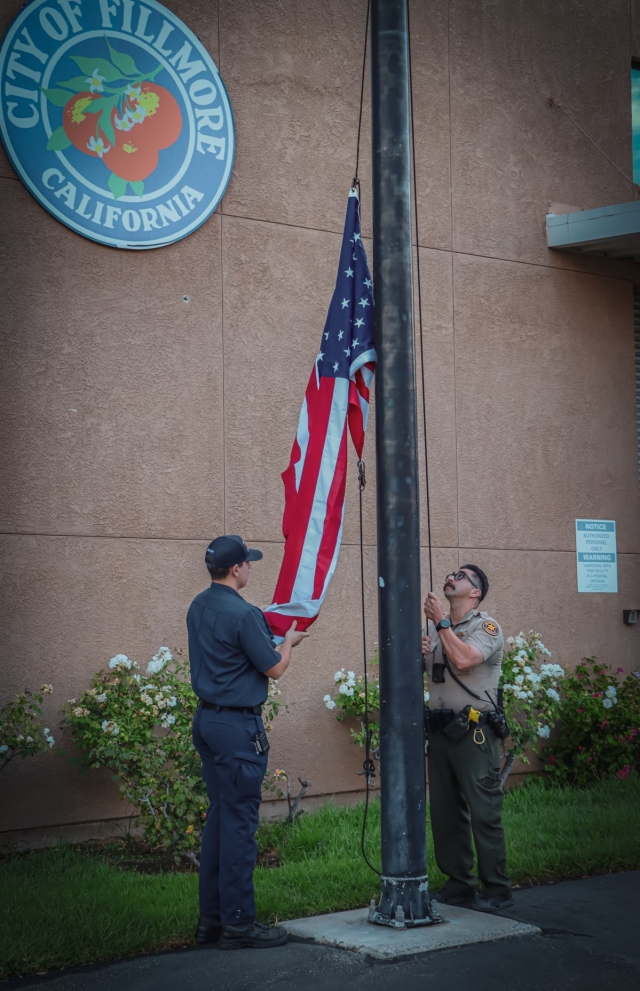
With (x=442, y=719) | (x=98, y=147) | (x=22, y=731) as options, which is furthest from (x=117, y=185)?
(x=442, y=719)

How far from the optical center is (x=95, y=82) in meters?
7.85

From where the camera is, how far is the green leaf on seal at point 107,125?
7867mm

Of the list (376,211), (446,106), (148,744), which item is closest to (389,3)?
(376,211)

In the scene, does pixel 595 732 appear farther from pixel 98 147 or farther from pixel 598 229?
pixel 98 147

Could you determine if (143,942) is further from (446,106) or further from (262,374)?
(446,106)

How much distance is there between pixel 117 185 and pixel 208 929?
5.23 m

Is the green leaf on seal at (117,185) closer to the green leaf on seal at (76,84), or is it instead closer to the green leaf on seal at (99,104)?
the green leaf on seal at (99,104)

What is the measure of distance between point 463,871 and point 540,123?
7.10m

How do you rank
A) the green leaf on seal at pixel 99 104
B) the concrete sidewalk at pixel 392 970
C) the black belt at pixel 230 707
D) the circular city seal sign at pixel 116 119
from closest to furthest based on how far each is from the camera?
the concrete sidewalk at pixel 392 970, the black belt at pixel 230 707, the circular city seal sign at pixel 116 119, the green leaf on seal at pixel 99 104

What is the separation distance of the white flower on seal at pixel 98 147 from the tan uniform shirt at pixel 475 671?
14.4 feet

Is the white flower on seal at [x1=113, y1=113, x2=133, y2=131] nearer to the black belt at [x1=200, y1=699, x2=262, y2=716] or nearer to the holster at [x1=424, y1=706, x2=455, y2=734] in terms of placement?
the black belt at [x1=200, y1=699, x2=262, y2=716]

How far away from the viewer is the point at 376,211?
5660 mm

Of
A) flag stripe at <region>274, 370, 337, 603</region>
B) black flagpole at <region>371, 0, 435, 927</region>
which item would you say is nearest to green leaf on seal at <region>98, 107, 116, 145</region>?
black flagpole at <region>371, 0, 435, 927</region>

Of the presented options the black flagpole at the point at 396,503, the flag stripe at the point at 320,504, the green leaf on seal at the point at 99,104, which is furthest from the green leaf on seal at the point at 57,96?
the flag stripe at the point at 320,504
